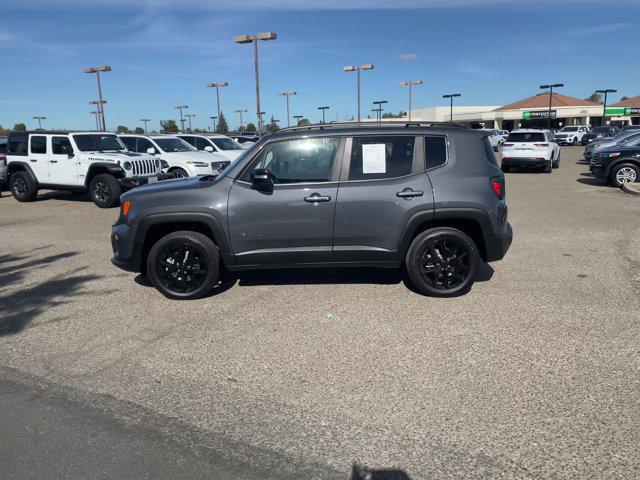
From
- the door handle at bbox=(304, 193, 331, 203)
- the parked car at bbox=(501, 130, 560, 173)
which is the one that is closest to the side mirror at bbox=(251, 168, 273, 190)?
the door handle at bbox=(304, 193, 331, 203)

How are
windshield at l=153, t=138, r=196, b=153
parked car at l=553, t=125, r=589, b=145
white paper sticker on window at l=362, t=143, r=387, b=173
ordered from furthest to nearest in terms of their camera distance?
parked car at l=553, t=125, r=589, b=145
windshield at l=153, t=138, r=196, b=153
white paper sticker on window at l=362, t=143, r=387, b=173

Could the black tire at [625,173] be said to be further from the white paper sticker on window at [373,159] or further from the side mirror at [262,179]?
the side mirror at [262,179]

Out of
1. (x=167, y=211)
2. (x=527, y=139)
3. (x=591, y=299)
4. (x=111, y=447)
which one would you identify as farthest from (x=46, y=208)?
(x=527, y=139)

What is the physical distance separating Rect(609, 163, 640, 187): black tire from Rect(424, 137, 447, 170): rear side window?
11270mm

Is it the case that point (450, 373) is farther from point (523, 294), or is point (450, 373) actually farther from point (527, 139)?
point (527, 139)

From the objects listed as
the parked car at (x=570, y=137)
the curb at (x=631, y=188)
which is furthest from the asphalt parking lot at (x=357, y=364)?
the parked car at (x=570, y=137)

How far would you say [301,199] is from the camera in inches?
203

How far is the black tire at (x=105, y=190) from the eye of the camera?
11.9 m

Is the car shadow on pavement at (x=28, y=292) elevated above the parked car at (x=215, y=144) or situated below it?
below

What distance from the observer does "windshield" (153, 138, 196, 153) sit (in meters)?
14.4

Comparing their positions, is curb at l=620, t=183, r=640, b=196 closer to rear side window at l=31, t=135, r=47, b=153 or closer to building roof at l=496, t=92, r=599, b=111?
rear side window at l=31, t=135, r=47, b=153

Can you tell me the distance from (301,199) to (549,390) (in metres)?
2.83

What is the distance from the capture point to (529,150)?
18938mm

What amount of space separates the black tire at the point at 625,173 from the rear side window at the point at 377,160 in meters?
11.6
